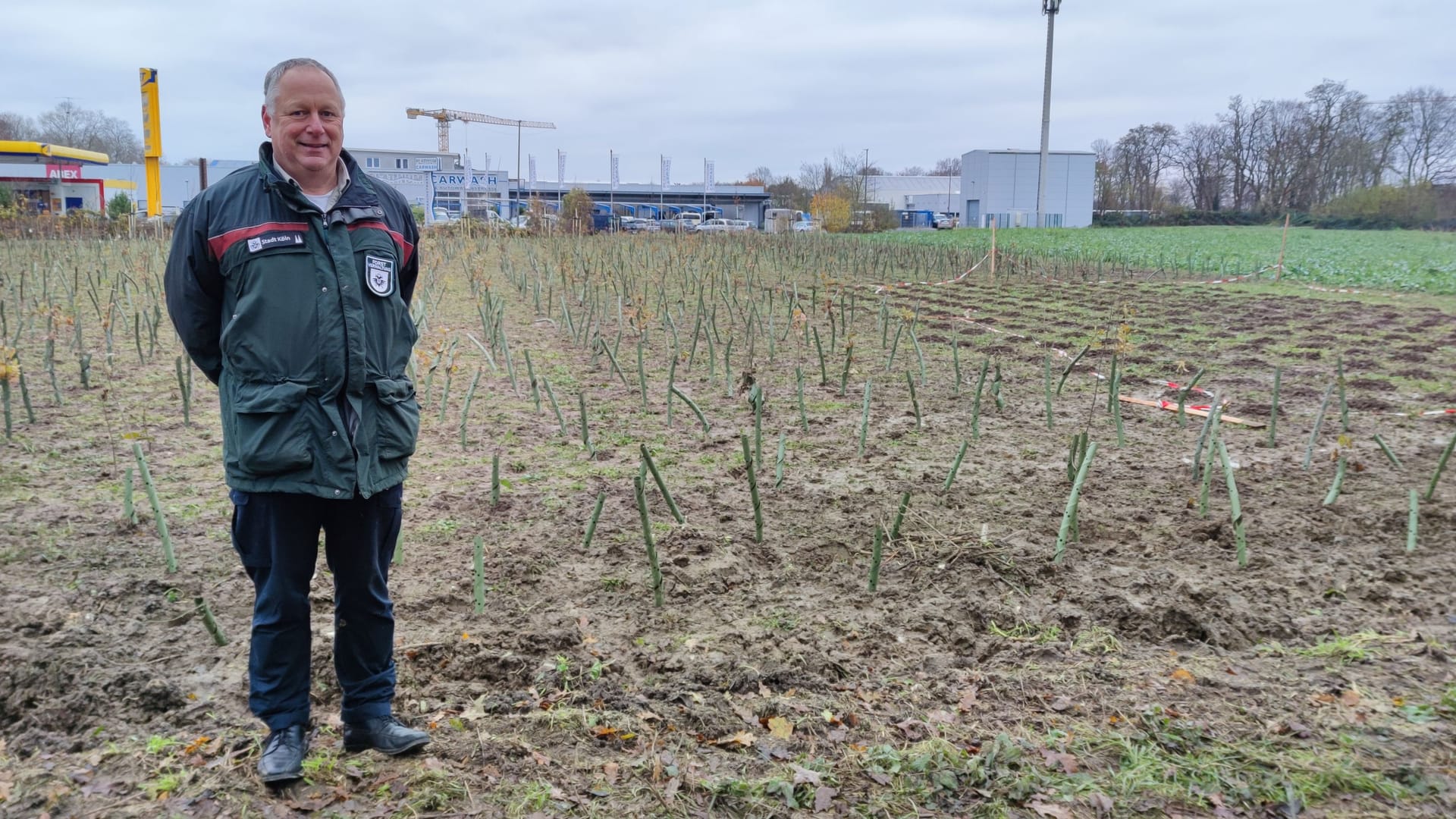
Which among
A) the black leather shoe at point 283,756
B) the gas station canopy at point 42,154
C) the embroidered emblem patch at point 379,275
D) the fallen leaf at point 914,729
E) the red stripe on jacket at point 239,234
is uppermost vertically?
the gas station canopy at point 42,154

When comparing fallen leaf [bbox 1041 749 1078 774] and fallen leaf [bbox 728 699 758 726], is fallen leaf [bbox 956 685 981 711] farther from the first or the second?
fallen leaf [bbox 728 699 758 726]

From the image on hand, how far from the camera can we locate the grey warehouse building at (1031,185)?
49062mm

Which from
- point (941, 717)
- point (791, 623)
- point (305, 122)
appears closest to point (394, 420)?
point (305, 122)

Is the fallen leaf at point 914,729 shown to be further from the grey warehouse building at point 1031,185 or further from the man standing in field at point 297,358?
the grey warehouse building at point 1031,185

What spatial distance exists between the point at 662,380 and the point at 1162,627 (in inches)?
162

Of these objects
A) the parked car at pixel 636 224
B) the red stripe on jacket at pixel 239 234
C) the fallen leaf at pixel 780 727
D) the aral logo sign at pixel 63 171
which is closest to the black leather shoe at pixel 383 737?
the fallen leaf at pixel 780 727

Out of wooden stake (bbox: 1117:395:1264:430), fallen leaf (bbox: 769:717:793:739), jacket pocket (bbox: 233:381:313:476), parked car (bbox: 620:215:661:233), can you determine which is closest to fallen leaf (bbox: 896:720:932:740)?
fallen leaf (bbox: 769:717:793:739)

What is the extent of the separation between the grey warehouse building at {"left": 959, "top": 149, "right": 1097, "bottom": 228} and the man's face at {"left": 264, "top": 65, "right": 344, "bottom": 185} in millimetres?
49790

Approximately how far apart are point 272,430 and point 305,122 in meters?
0.63

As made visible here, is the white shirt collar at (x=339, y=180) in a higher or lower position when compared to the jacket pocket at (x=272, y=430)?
higher

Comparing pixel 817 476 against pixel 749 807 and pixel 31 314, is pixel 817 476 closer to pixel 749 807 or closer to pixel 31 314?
pixel 749 807

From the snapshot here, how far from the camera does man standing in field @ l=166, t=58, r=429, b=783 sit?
189 centimetres

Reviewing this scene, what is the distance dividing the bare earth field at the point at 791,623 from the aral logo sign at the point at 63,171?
93.7 feet

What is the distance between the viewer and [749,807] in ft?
6.63
